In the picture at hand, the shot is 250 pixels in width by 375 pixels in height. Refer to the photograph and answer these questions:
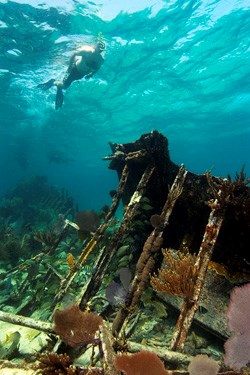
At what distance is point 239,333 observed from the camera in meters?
2.92

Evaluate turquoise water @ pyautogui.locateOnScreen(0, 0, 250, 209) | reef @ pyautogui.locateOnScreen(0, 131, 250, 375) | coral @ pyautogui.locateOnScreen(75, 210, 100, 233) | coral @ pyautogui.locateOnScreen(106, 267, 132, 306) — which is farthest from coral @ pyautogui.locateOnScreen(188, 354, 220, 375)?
coral @ pyautogui.locateOnScreen(75, 210, 100, 233)

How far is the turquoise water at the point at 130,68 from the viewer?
15.1m

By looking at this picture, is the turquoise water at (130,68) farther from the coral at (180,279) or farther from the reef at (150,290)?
the coral at (180,279)

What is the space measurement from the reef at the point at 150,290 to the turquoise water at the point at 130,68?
1.17 metres

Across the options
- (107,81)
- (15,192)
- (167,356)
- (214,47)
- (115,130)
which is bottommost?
(167,356)

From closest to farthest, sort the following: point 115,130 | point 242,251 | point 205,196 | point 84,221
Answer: point 242,251 < point 205,196 < point 84,221 < point 115,130

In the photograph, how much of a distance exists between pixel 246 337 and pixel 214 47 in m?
20.2

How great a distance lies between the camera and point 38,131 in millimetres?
38188

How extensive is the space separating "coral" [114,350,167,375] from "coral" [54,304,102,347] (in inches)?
29.5

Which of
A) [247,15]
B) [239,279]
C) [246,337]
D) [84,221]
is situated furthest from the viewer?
[247,15]

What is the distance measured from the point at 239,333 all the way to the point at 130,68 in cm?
2118

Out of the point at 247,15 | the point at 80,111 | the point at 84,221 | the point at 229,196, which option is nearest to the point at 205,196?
the point at 229,196

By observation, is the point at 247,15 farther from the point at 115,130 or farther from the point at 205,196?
the point at 115,130

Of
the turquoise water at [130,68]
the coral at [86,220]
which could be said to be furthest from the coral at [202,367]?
the coral at [86,220]
